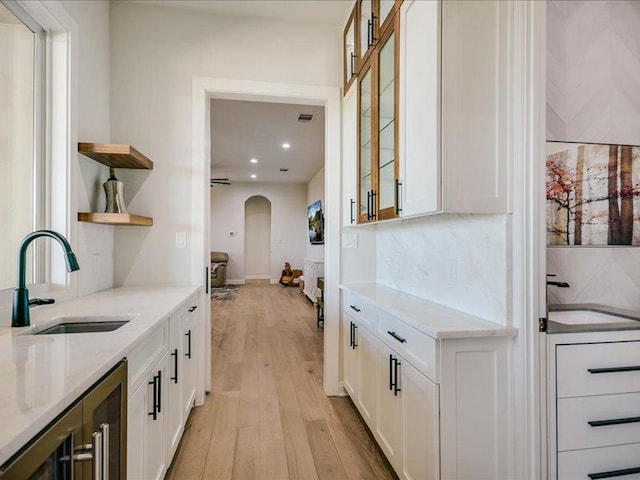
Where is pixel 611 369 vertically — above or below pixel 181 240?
below

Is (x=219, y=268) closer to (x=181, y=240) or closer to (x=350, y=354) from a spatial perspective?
(x=181, y=240)

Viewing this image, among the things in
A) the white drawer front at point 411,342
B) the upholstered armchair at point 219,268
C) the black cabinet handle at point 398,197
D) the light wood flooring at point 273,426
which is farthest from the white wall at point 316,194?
the black cabinet handle at point 398,197

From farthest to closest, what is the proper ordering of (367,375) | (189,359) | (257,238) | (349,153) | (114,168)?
(257,238) → (349,153) → (114,168) → (189,359) → (367,375)

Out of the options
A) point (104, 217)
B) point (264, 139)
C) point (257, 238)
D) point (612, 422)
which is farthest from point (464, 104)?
point (257, 238)

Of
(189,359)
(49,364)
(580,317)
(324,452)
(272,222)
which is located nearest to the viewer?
(49,364)

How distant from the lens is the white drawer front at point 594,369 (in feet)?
4.71

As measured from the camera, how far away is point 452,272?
1.91 metres

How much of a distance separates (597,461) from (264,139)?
5.39 meters

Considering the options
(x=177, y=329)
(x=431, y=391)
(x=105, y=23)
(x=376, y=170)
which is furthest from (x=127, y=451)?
(x=105, y=23)

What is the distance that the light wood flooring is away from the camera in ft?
6.51

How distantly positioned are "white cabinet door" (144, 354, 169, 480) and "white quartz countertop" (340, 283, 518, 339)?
3.68 ft

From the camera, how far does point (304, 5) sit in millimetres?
2658

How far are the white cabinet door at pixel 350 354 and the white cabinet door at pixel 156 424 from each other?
1255 millimetres

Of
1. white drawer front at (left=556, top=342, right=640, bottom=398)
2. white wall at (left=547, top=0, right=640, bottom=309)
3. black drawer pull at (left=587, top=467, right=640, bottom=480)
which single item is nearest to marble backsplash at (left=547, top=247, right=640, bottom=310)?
white wall at (left=547, top=0, right=640, bottom=309)
